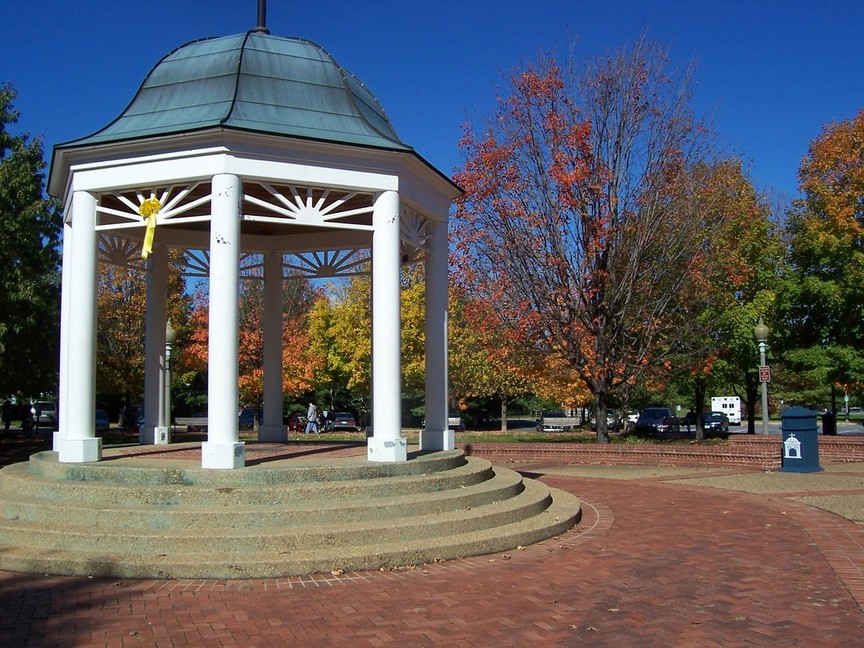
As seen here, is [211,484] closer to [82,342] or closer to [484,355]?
[82,342]

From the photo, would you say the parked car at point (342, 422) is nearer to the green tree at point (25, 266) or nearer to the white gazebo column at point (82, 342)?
the green tree at point (25, 266)

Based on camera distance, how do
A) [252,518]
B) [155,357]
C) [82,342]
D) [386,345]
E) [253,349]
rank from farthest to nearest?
[253,349], [155,357], [386,345], [82,342], [252,518]

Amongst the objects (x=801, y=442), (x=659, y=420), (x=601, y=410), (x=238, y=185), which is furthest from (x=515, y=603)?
(x=659, y=420)

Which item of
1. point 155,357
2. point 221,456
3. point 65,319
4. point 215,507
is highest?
point 65,319

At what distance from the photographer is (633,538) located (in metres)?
9.55

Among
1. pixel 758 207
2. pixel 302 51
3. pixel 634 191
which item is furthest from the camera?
pixel 758 207

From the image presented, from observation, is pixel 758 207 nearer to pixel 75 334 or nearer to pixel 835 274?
pixel 835 274

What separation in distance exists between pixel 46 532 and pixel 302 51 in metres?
8.12

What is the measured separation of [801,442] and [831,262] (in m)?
11.3

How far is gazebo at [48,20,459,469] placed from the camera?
10.0m

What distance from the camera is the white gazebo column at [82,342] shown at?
33.6 feet

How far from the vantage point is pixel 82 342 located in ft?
34.2

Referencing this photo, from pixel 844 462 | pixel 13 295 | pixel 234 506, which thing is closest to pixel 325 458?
pixel 234 506

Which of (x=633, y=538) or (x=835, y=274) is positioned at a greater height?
(x=835, y=274)
